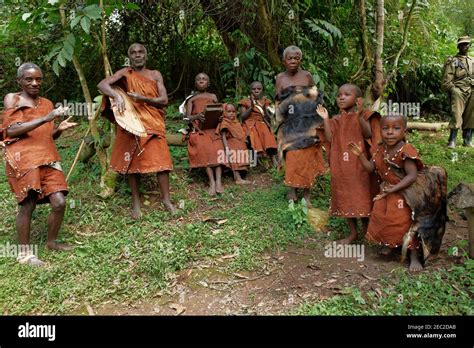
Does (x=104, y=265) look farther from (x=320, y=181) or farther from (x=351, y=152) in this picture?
(x=320, y=181)

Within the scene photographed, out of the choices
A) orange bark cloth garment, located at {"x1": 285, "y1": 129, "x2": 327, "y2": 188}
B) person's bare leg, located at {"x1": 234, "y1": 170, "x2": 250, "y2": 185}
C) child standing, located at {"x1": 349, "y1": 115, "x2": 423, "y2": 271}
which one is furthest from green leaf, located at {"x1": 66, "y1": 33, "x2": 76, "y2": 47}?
child standing, located at {"x1": 349, "y1": 115, "x2": 423, "y2": 271}

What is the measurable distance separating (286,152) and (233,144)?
1.09 m

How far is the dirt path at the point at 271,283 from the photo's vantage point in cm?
361

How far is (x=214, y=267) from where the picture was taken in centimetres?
417

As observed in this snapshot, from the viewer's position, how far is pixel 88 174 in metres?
5.97

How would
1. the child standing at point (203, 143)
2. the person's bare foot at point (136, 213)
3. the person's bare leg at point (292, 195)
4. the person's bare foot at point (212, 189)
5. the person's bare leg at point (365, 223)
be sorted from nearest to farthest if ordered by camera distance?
the person's bare leg at point (365, 223) → the person's bare foot at point (136, 213) → the person's bare leg at point (292, 195) → the person's bare foot at point (212, 189) → the child standing at point (203, 143)

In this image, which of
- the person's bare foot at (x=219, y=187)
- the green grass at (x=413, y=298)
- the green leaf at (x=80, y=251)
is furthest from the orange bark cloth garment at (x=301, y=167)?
the green leaf at (x=80, y=251)

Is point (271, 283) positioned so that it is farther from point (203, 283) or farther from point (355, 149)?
point (355, 149)

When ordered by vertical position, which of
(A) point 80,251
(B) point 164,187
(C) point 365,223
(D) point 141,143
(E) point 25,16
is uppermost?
(E) point 25,16

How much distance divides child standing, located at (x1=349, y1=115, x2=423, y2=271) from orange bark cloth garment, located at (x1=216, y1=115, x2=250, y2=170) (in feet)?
7.78

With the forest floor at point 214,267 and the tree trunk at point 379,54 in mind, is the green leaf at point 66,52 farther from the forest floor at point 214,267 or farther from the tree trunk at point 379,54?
the tree trunk at point 379,54

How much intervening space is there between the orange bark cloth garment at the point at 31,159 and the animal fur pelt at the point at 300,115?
2531mm

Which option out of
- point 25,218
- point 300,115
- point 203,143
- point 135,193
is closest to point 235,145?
point 203,143

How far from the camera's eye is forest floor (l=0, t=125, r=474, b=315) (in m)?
3.57
